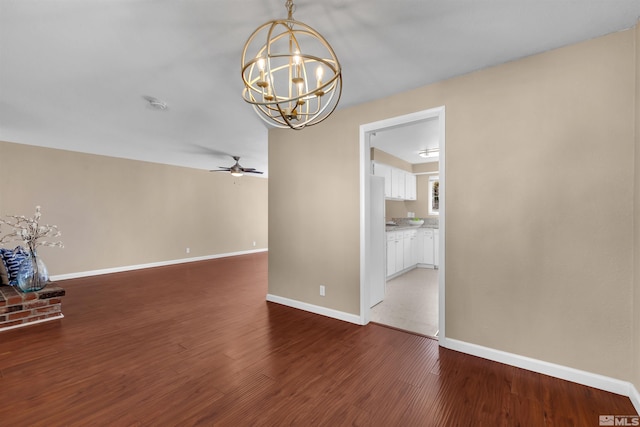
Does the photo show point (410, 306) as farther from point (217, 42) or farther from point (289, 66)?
point (217, 42)

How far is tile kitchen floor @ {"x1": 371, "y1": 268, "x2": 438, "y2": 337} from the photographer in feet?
10.2

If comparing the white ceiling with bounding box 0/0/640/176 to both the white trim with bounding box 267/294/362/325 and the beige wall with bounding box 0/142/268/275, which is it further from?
the white trim with bounding box 267/294/362/325

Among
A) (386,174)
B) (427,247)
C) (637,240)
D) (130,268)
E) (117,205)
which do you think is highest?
(386,174)

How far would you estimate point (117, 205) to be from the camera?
5.88 metres

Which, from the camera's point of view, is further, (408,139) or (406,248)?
(406,248)

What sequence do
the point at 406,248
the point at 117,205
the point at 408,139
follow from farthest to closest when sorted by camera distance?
the point at 117,205 < the point at 406,248 < the point at 408,139

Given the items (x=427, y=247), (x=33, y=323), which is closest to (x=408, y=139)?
(x=427, y=247)

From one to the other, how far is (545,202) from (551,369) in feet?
4.29

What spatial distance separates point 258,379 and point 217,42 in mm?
2592

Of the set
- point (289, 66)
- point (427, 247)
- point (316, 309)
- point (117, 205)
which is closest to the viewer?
point (289, 66)

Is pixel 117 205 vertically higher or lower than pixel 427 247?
higher

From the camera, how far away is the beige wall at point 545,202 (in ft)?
6.18

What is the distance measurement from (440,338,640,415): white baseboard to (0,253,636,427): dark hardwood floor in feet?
0.18

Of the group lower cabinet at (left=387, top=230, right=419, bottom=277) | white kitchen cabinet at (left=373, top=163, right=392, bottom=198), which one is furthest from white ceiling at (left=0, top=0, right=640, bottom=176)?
lower cabinet at (left=387, top=230, right=419, bottom=277)
